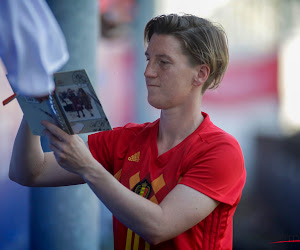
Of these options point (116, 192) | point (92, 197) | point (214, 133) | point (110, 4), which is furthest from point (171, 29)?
point (110, 4)

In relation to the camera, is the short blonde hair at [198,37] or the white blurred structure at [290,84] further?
the white blurred structure at [290,84]

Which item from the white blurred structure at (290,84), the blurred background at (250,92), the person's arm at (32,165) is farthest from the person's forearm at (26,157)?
the white blurred structure at (290,84)

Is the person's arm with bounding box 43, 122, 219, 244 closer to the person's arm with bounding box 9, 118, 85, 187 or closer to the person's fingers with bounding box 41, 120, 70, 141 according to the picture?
the person's fingers with bounding box 41, 120, 70, 141

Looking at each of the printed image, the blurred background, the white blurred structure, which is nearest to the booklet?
the printed image

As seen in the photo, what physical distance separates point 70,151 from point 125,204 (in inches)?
9.6

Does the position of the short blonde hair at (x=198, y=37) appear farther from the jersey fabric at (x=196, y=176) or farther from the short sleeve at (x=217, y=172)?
the short sleeve at (x=217, y=172)

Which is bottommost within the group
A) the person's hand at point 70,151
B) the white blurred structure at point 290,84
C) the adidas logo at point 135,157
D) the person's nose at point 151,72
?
the white blurred structure at point 290,84

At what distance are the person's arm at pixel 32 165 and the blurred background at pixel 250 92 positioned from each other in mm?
1574

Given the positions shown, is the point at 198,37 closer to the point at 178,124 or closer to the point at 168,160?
the point at 178,124

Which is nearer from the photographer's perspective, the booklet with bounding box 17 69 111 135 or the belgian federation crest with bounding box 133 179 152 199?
the booklet with bounding box 17 69 111 135

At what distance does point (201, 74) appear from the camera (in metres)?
1.79

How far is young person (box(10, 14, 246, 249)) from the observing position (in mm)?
1448

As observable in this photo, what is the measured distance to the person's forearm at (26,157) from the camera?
67.4 inches

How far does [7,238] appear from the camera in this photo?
2494 mm
